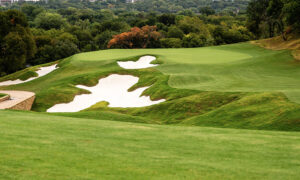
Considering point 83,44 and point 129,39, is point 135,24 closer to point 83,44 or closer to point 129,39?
point 83,44

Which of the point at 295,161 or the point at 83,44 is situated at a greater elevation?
the point at 295,161

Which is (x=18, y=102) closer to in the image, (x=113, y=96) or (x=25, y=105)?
(x=25, y=105)

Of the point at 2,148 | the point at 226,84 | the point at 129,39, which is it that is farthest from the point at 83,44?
the point at 2,148

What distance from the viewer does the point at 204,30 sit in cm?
11538

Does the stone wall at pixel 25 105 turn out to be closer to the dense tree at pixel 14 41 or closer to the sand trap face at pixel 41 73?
the sand trap face at pixel 41 73

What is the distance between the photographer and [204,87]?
28.3 m

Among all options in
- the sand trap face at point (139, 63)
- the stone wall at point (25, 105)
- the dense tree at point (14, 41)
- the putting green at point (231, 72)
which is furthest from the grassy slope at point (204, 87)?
the dense tree at point (14, 41)

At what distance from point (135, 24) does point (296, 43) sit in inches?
2584

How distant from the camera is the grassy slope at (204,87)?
19.8m

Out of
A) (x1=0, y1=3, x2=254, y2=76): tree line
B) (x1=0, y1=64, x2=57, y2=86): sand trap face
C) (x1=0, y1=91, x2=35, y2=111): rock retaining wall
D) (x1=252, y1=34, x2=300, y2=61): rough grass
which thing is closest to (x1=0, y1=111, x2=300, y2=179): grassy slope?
(x1=0, y1=91, x2=35, y2=111): rock retaining wall

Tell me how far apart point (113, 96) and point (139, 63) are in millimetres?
11887

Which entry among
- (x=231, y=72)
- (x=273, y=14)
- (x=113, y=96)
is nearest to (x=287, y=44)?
(x=273, y=14)

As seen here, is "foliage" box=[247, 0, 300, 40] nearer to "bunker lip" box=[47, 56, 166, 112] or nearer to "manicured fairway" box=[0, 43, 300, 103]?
"manicured fairway" box=[0, 43, 300, 103]

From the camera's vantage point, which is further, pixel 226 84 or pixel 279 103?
pixel 226 84
